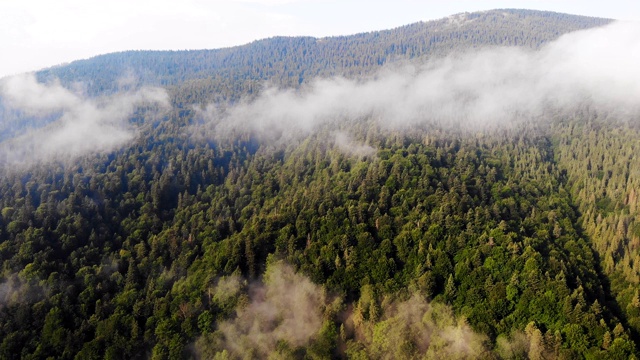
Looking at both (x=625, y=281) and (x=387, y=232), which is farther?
(x=387, y=232)

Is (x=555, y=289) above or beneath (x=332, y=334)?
above

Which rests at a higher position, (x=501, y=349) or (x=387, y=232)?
(x=387, y=232)

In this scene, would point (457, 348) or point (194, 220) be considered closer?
point (457, 348)

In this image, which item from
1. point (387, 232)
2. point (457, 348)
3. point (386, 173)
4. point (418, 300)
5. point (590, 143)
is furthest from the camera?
point (590, 143)

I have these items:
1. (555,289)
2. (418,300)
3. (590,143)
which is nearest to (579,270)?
(555,289)

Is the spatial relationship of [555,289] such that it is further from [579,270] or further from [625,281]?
[625,281]

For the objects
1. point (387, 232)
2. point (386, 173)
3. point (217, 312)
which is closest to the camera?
point (217, 312)

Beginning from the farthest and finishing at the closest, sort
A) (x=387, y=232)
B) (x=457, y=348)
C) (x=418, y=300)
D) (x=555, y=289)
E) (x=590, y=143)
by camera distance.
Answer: (x=590, y=143)
(x=387, y=232)
(x=418, y=300)
(x=555, y=289)
(x=457, y=348)

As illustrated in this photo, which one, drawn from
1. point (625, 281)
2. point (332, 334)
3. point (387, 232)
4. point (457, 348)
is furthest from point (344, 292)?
point (625, 281)

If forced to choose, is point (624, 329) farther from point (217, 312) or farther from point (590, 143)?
point (590, 143)
